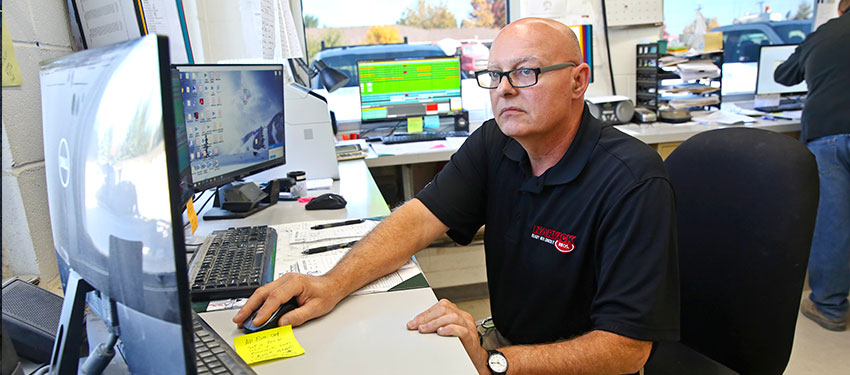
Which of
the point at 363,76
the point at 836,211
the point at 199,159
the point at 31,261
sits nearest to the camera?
the point at 31,261

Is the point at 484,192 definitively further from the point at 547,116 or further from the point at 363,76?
the point at 363,76

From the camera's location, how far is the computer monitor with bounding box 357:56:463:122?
3.12m

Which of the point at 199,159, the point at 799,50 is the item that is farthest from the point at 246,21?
the point at 799,50

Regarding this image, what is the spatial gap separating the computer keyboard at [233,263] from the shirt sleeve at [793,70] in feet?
8.98

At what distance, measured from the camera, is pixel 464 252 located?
8.64ft

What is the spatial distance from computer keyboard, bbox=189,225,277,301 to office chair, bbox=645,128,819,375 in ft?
2.70

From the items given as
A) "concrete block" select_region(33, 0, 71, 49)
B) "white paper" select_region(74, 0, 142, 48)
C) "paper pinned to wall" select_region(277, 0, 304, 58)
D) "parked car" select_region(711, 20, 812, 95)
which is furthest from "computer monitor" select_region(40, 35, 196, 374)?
"parked car" select_region(711, 20, 812, 95)

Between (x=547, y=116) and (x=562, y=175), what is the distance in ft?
0.44

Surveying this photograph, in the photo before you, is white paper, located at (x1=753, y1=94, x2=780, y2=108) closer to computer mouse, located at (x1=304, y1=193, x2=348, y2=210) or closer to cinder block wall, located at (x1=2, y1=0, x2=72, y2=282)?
computer mouse, located at (x1=304, y1=193, x2=348, y2=210)

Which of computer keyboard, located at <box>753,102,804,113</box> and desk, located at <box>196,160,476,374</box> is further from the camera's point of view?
computer keyboard, located at <box>753,102,804,113</box>

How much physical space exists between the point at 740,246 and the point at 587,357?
0.42 meters

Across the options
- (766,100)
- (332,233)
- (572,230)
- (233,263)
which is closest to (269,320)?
(233,263)

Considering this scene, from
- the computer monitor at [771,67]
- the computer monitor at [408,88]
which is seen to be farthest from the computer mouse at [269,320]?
the computer monitor at [771,67]

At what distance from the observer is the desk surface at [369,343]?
0.80 metres
